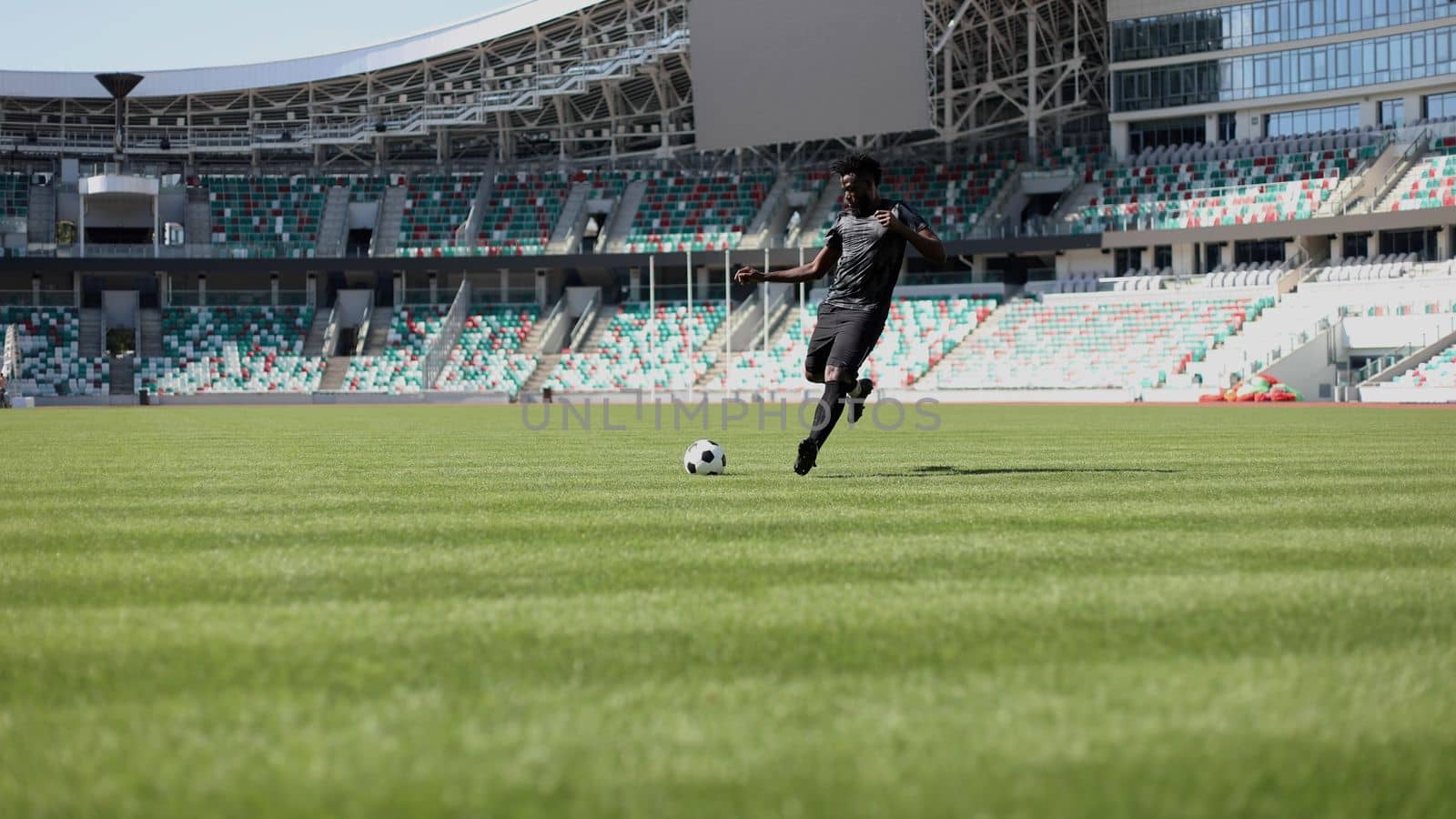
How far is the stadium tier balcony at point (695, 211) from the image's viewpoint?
190ft

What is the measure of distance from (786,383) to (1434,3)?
27729 mm

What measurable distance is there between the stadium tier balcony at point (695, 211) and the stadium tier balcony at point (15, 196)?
27.3m

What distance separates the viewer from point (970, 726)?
8.92 ft

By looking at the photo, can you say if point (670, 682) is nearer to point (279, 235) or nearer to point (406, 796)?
point (406, 796)

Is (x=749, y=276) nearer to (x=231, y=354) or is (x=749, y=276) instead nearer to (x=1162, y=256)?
(x=1162, y=256)

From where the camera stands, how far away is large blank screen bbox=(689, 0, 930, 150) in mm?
48281

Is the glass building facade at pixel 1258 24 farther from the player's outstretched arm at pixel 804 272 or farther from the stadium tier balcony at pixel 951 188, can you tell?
the player's outstretched arm at pixel 804 272

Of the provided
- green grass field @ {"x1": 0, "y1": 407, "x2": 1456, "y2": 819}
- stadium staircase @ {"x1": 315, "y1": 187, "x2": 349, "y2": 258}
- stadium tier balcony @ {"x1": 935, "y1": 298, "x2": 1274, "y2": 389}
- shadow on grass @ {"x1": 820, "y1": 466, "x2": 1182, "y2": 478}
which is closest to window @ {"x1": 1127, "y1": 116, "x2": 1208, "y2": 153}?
stadium tier balcony @ {"x1": 935, "y1": 298, "x2": 1274, "y2": 389}

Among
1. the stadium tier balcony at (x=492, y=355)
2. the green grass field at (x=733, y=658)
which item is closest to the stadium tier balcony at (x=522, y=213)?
the stadium tier balcony at (x=492, y=355)

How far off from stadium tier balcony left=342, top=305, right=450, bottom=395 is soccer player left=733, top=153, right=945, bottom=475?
45.8 meters

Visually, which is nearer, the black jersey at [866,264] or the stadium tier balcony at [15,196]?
the black jersey at [866,264]

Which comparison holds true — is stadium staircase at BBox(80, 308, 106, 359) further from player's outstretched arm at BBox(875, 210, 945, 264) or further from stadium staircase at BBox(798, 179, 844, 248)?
player's outstretched arm at BBox(875, 210, 945, 264)

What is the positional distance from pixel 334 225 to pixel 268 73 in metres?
7.54

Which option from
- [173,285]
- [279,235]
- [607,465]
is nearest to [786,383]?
[279,235]
